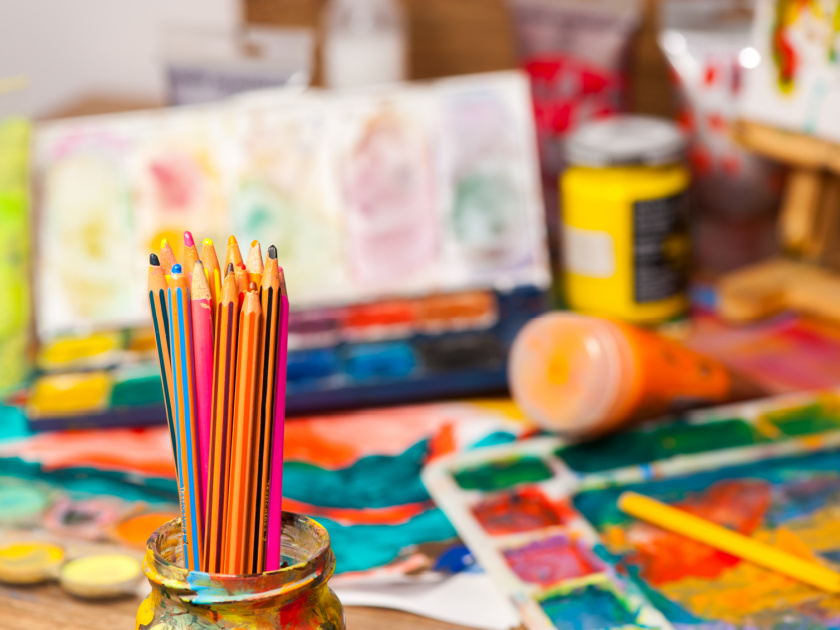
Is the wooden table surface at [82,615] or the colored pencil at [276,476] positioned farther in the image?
the wooden table surface at [82,615]

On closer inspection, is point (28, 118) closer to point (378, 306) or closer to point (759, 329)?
point (378, 306)

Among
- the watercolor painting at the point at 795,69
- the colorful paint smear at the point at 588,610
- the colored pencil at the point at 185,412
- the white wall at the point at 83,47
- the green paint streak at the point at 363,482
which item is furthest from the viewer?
the white wall at the point at 83,47

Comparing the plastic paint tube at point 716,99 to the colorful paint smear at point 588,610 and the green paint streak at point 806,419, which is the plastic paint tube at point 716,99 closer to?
the green paint streak at point 806,419

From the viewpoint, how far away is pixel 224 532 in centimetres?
36

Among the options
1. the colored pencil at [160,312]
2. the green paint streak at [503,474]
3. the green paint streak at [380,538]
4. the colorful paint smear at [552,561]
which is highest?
the colored pencil at [160,312]

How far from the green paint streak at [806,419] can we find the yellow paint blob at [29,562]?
472 mm

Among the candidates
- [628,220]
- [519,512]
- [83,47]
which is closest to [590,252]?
[628,220]

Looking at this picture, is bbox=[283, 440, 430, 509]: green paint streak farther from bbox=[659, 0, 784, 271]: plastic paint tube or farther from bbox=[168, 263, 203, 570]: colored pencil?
bbox=[659, 0, 784, 271]: plastic paint tube

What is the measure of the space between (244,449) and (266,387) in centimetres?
2

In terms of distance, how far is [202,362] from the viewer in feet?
1.16

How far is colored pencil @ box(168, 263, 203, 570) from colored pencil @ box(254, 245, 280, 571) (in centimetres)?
2

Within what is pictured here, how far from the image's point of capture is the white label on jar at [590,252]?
0.81 meters

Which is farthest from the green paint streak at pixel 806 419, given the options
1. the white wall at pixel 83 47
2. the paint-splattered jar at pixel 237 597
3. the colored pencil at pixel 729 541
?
the white wall at pixel 83 47

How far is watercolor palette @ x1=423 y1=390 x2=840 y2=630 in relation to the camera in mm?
504
